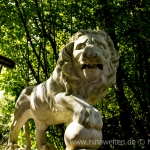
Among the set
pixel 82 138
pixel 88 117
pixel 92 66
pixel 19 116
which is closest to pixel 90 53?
pixel 92 66

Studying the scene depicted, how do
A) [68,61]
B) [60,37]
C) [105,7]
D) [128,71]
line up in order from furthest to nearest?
1. [128,71]
2. [60,37]
3. [105,7]
4. [68,61]

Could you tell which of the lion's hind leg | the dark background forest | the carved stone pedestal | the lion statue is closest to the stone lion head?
the lion statue

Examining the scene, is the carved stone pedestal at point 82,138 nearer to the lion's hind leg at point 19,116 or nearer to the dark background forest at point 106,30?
the lion's hind leg at point 19,116

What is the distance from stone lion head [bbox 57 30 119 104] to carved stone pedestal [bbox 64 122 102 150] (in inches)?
17.6

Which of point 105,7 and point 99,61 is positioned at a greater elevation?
point 105,7

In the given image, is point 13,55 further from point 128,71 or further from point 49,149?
point 49,149

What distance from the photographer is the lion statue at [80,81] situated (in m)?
2.53

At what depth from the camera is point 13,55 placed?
7.18 m

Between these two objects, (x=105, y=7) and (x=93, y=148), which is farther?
(x=105, y=7)

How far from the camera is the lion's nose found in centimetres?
256

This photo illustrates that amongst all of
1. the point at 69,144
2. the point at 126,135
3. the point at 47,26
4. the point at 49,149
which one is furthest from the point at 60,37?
the point at 69,144

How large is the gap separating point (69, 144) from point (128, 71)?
5481 millimetres

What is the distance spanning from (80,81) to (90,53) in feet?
0.99

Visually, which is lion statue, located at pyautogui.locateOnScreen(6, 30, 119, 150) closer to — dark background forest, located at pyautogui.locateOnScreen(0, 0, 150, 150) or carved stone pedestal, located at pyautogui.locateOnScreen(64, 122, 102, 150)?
carved stone pedestal, located at pyautogui.locateOnScreen(64, 122, 102, 150)
